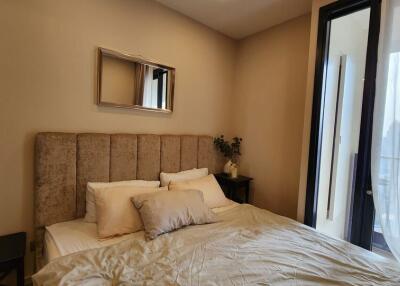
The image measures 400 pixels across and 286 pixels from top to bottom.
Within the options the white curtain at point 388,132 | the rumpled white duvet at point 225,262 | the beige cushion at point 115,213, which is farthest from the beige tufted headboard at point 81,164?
the white curtain at point 388,132

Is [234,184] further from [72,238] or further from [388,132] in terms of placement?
[72,238]

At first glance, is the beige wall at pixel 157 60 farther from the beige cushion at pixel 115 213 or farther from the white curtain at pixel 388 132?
the white curtain at pixel 388 132

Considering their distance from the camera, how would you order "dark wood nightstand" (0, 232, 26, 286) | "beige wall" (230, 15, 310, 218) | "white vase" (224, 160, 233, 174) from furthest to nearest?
"white vase" (224, 160, 233, 174), "beige wall" (230, 15, 310, 218), "dark wood nightstand" (0, 232, 26, 286)

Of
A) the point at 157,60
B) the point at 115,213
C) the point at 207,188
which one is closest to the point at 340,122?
the point at 207,188

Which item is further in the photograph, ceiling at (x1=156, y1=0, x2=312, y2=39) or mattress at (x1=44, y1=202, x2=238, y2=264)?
Answer: ceiling at (x1=156, y1=0, x2=312, y2=39)

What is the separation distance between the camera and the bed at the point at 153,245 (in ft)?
3.88

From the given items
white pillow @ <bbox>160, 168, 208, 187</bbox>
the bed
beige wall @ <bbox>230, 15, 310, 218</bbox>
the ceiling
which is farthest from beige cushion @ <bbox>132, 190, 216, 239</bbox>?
the ceiling

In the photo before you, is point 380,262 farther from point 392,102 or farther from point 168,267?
point 168,267

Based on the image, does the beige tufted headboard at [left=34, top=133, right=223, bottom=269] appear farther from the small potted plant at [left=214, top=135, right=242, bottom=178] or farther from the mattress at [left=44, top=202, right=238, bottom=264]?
the small potted plant at [left=214, top=135, right=242, bottom=178]

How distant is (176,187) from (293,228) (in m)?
1.05

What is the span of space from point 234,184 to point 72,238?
5.74 ft

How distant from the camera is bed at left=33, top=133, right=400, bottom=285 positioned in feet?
3.88

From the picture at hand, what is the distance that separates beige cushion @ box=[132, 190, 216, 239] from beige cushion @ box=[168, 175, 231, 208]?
0.25 meters

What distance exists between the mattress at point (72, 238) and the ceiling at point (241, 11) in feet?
7.18
